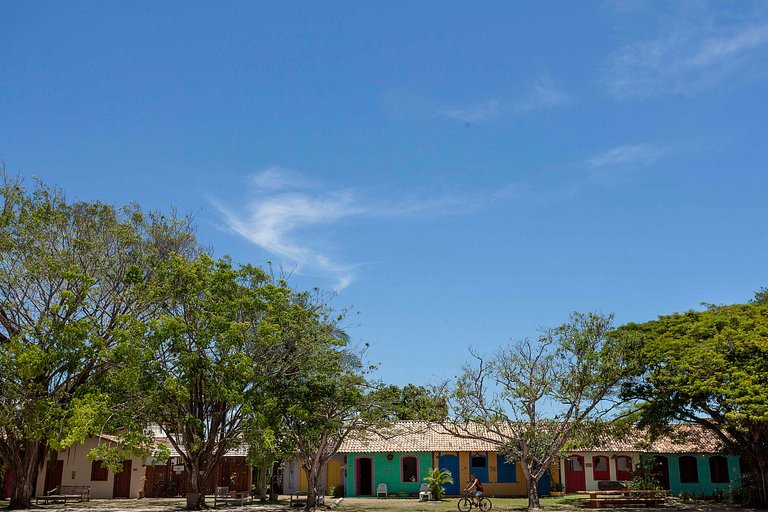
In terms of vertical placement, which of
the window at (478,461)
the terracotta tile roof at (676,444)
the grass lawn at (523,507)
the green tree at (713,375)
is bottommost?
the grass lawn at (523,507)

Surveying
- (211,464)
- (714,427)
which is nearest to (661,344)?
(714,427)

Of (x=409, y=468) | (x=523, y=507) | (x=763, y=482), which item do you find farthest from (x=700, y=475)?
(x=409, y=468)

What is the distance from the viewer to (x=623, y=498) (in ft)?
104

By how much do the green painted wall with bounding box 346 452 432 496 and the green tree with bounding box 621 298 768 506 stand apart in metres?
13.2

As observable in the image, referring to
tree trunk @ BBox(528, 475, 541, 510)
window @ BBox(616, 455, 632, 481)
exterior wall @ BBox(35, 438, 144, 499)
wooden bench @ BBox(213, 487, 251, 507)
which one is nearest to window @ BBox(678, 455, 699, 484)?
window @ BBox(616, 455, 632, 481)

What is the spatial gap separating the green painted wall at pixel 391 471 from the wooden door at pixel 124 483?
11919 millimetres

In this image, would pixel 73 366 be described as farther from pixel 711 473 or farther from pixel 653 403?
pixel 711 473

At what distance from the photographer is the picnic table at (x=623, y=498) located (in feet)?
101

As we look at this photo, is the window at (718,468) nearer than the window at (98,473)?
No

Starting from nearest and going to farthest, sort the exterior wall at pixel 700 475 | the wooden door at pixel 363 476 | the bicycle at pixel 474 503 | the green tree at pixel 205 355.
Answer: the green tree at pixel 205 355 < the bicycle at pixel 474 503 < the exterior wall at pixel 700 475 < the wooden door at pixel 363 476

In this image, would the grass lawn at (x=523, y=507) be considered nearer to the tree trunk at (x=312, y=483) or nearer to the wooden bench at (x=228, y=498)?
the tree trunk at (x=312, y=483)

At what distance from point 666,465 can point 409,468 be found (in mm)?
14409

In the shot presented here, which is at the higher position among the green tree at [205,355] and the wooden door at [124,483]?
the green tree at [205,355]

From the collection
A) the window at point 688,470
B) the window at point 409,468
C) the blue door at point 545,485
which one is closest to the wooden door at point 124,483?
the window at point 409,468
